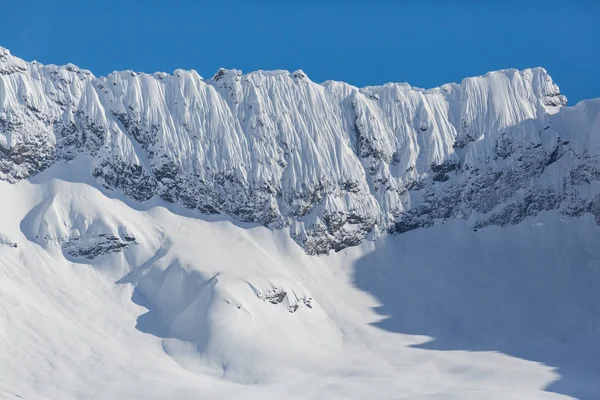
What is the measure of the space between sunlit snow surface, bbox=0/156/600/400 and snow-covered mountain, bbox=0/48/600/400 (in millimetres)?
296

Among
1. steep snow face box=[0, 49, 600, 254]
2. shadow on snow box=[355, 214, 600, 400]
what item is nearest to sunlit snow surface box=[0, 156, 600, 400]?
shadow on snow box=[355, 214, 600, 400]

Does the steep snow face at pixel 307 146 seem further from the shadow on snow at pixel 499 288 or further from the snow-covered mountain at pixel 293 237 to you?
the shadow on snow at pixel 499 288

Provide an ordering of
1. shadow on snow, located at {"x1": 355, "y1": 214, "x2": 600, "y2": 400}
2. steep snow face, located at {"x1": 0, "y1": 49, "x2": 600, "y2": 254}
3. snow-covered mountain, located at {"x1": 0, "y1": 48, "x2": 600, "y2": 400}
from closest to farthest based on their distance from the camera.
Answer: snow-covered mountain, located at {"x1": 0, "y1": 48, "x2": 600, "y2": 400} → shadow on snow, located at {"x1": 355, "y1": 214, "x2": 600, "y2": 400} → steep snow face, located at {"x1": 0, "y1": 49, "x2": 600, "y2": 254}

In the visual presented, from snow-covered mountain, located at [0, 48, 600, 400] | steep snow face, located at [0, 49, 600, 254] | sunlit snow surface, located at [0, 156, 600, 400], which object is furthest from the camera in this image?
steep snow face, located at [0, 49, 600, 254]

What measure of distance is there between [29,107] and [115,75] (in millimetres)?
14542

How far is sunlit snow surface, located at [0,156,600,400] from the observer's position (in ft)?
370

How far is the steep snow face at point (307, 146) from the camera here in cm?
14662

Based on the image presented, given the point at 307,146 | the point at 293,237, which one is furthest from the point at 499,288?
the point at 307,146

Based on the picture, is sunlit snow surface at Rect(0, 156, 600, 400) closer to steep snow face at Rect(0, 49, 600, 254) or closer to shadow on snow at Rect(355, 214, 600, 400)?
shadow on snow at Rect(355, 214, 600, 400)

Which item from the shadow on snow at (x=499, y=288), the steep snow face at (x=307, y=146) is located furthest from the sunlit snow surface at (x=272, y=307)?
the steep snow face at (x=307, y=146)

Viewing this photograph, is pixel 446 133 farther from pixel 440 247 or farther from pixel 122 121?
pixel 122 121

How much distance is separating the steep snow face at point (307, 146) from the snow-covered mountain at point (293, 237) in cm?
31

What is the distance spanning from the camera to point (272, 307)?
420ft

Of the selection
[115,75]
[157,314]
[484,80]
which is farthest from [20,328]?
[484,80]
